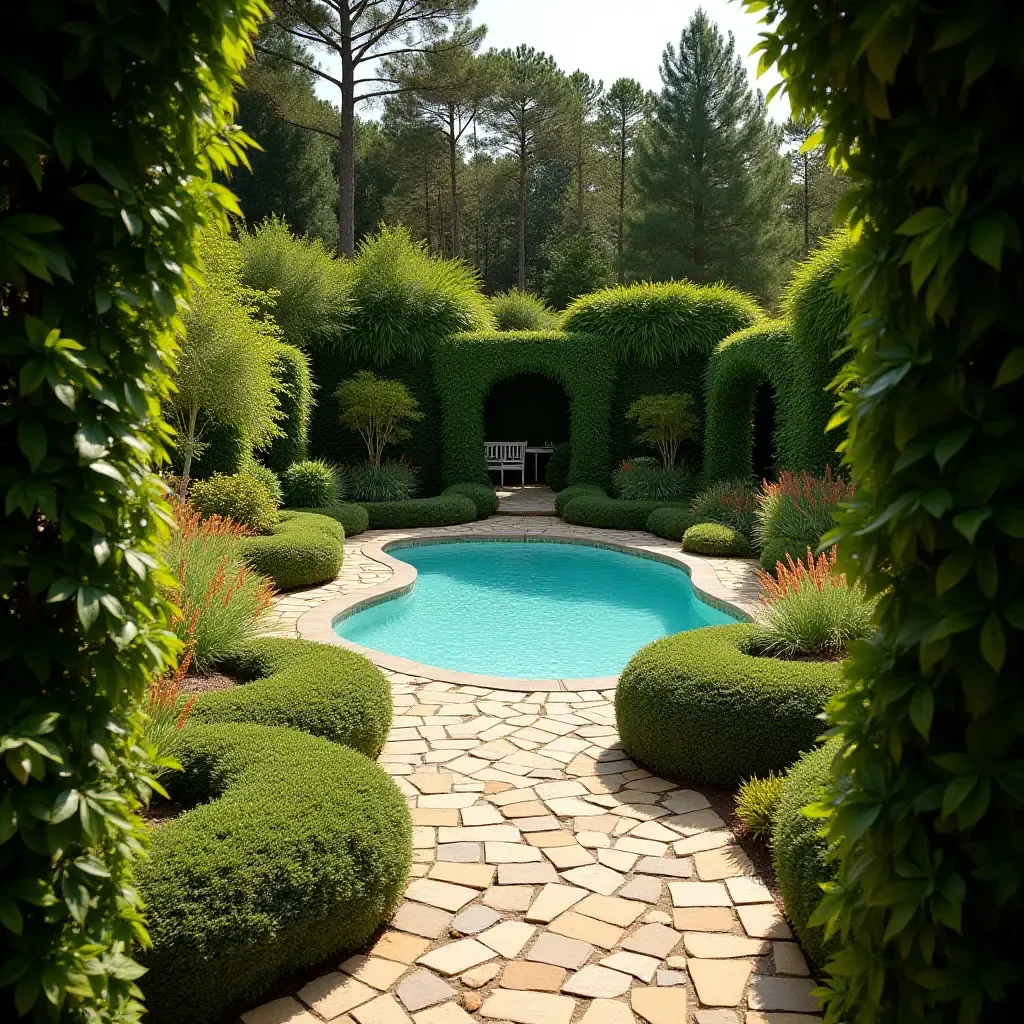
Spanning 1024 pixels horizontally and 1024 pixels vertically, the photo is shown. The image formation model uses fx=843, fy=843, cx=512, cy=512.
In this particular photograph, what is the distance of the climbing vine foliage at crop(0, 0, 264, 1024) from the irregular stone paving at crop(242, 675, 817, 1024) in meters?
1.35

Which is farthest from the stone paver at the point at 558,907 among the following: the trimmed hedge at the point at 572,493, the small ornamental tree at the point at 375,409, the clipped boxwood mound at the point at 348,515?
the small ornamental tree at the point at 375,409

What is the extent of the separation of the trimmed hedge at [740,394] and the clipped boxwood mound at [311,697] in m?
9.02

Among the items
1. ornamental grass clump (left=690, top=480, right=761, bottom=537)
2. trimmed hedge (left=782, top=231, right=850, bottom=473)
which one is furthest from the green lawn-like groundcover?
ornamental grass clump (left=690, top=480, right=761, bottom=537)

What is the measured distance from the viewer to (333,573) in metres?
10.5

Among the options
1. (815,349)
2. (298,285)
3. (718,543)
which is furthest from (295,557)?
(298,285)

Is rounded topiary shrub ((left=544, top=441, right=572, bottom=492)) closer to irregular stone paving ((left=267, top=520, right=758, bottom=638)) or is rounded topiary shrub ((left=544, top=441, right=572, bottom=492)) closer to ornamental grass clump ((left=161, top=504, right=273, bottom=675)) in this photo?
irregular stone paving ((left=267, top=520, right=758, bottom=638))

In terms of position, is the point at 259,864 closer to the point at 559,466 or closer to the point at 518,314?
the point at 559,466

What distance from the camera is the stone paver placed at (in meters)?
3.06

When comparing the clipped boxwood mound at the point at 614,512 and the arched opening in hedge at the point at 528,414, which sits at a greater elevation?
the arched opening in hedge at the point at 528,414

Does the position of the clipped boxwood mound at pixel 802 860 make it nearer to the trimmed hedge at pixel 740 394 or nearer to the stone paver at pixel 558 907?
the stone paver at pixel 558 907

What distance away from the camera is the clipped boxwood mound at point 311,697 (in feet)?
15.2

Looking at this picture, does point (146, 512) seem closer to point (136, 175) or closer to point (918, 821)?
point (136, 175)

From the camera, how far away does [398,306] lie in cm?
1784

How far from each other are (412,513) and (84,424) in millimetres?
13096
